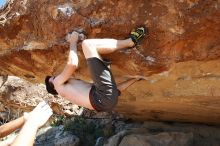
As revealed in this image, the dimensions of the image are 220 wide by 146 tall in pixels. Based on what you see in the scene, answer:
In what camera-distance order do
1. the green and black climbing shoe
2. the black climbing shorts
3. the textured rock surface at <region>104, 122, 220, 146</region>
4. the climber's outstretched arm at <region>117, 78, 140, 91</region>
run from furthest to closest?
the textured rock surface at <region>104, 122, 220, 146</region> < the climber's outstretched arm at <region>117, 78, 140, 91</region> < the green and black climbing shoe < the black climbing shorts

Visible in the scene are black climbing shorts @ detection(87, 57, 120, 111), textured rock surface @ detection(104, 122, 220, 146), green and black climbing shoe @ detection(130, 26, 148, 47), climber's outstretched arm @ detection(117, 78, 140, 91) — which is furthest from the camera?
textured rock surface @ detection(104, 122, 220, 146)

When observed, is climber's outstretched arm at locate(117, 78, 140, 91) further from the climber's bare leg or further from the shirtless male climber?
the climber's bare leg

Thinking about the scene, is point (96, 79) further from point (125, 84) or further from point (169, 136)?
point (169, 136)

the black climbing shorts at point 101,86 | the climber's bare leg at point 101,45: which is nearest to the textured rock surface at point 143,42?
the climber's bare leg at point 101,45

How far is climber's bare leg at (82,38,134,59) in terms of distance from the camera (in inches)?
224

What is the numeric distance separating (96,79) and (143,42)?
0.90m

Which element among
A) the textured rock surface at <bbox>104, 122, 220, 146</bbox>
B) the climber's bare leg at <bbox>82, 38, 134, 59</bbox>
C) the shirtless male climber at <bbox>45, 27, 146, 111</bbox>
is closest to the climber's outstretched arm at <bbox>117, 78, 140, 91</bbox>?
the shirtless male climber at <bbox>45, 27, 146, 111</bbox>

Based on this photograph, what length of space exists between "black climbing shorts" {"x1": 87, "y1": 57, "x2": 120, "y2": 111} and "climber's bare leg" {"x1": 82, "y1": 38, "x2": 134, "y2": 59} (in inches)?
4.2

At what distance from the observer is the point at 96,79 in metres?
5.64

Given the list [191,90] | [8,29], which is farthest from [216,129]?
[8,29]

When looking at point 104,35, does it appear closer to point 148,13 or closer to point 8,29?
point 148,13

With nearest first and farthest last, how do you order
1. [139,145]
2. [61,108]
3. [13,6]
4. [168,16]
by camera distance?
[168,16], [13,6], [139,145], [61,108]

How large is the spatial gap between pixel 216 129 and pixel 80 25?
4.94m

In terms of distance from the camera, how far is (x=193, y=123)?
9.91 meters
